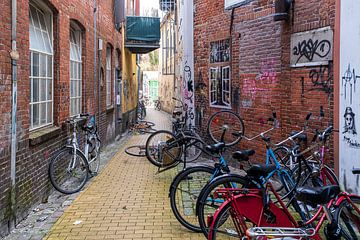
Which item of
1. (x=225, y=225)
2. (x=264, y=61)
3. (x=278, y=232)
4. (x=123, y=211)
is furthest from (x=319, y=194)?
(x=264, y=61)

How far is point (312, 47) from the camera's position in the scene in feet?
Result: 21.9

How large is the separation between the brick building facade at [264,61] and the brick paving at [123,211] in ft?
7.06

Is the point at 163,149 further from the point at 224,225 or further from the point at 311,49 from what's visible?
the point at 224,225

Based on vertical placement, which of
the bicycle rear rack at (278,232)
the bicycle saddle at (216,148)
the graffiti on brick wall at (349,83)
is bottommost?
the bicycle rear rack at (278,232)

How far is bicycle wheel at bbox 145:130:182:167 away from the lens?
8031 millimetres

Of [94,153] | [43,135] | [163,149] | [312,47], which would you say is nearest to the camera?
[43,135]

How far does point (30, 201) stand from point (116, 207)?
3.90ft

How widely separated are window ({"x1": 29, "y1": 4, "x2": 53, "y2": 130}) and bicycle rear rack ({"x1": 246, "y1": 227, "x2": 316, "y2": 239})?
14.2 ft

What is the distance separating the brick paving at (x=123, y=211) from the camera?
507 centimetres

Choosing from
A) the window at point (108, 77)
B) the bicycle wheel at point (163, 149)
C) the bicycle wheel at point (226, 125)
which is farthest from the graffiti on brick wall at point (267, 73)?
the window at point (108, 77)

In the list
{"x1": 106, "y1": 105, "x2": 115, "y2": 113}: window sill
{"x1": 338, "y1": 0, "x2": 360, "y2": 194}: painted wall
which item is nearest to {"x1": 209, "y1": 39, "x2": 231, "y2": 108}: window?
{"x1": 338, "y1": 0, "x2": 360, "y2": 194}: painted wall

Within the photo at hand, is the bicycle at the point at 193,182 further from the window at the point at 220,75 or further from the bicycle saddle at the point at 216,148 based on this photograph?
the window at the point at 220,75

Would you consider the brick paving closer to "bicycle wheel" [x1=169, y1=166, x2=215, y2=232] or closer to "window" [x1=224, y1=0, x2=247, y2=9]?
"bicycle wheel" [x1=169, y1=166, x2=215, y2=232]

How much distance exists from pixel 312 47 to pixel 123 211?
3.75 meters
